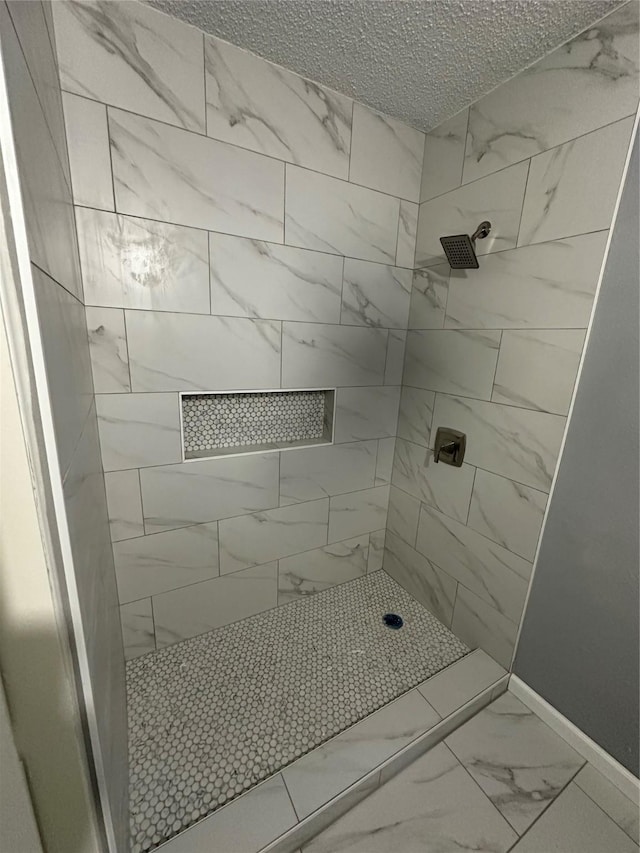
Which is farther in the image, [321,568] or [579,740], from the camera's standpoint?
[321,568]

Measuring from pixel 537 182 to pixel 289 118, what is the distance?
0.84m

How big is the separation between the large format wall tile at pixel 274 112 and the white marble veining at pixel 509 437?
1031 millimetres

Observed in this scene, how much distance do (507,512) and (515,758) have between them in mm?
751

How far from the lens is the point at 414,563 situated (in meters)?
1.61

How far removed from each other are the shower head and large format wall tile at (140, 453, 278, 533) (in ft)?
3.37

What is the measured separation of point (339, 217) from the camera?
4.18 feet

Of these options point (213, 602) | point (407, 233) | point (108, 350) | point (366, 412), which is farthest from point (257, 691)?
point (407, 233)

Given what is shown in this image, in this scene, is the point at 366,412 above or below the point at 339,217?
below

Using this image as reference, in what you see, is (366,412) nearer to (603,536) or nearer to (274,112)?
(603,536)

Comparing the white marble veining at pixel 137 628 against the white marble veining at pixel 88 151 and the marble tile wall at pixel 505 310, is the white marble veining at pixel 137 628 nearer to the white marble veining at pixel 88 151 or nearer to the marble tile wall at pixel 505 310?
the marble tile wall at pixel 505 310

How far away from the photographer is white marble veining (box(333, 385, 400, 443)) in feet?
4.85

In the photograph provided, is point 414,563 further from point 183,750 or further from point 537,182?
point 537,182

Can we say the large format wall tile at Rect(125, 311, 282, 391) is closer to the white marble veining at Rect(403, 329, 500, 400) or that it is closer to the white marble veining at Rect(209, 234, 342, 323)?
the white marble veining at Rect(209, 234, 342, 323)

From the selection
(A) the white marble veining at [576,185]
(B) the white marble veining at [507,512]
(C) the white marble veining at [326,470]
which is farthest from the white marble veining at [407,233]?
(B) the white marble veining at [507,512]
